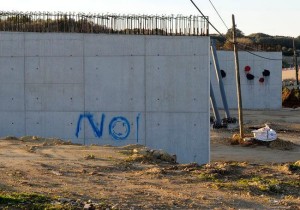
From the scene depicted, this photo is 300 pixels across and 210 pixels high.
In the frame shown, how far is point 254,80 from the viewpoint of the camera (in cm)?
4572

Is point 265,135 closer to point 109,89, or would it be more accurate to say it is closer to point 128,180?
point 109,89

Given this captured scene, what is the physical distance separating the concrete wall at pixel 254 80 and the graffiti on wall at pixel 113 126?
28.6 meters

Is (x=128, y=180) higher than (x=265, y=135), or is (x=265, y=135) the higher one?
(x=128, y=180)

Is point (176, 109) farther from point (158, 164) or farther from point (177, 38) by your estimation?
point (158, 164)

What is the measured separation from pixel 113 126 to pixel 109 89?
3.17 feet

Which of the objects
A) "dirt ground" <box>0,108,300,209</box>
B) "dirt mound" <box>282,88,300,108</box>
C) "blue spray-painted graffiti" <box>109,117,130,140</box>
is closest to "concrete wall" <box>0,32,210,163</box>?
"blue spray-painted graffiti" <box>109,117,130,140</box>

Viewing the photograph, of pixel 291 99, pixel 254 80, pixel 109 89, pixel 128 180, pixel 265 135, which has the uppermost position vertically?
pixel 254 80

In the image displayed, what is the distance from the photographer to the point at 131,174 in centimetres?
1170

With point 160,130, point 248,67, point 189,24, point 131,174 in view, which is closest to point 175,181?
point 131,174

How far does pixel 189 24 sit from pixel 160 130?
2839 millimetres

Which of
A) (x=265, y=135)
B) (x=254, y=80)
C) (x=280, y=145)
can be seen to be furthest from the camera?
(x=254, y=80)

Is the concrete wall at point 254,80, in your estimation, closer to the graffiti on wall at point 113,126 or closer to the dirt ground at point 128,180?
the graffiti on wall at point 113,126

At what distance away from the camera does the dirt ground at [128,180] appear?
923 cm

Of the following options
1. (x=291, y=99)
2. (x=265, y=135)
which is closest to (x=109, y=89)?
(x=265, y=135)
